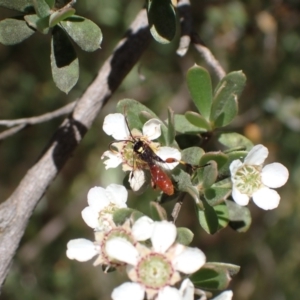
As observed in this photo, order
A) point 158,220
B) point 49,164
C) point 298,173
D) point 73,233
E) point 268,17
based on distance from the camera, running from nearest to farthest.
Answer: point 158,220 → point 49,164 → point 268,17 → point 298,173 → point 73,233

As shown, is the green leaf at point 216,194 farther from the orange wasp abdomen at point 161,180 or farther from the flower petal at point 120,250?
the flower petal at point 120,250

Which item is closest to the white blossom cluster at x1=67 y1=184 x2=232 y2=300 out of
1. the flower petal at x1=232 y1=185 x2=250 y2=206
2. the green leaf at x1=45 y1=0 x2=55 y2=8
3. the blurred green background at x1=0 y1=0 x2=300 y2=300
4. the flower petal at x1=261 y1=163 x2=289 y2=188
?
the flower petal at x1=232 y1=185 x2=250 y2=206

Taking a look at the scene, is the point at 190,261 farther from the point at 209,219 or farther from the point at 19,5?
the point at 19,5

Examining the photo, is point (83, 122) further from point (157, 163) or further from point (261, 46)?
point (261, 46)

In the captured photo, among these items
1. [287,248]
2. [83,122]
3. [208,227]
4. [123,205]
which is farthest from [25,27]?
[287,248]

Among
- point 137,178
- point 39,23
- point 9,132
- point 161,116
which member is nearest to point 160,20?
point 39,23
